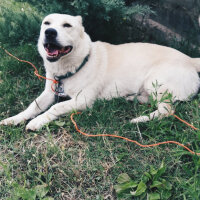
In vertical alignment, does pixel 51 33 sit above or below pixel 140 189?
above

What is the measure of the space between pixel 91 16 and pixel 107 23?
356 millimetres

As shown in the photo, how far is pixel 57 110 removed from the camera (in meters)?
2.49

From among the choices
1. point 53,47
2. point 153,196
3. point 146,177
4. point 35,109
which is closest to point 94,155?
point 146,177

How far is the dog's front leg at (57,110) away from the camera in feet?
7.77

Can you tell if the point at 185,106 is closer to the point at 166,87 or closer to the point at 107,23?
the point at 166,87

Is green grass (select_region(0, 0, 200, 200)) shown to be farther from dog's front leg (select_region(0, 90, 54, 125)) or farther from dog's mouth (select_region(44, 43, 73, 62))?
dog's mouth (select_region(44, 43, 73, 62))

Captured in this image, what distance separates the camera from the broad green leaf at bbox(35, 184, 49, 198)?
69.9 inches

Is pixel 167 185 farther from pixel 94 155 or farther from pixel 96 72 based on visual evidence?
pixel 96 72

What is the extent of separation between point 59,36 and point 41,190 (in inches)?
55.7

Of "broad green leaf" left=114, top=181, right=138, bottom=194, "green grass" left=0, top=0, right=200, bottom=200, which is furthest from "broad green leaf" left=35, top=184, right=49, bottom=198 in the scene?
"broad green leaf" left=114, top=181, right=138, bottom=194

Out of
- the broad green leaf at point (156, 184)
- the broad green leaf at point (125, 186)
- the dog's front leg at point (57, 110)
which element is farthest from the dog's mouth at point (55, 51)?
the broad green leaf at point (156, 184)

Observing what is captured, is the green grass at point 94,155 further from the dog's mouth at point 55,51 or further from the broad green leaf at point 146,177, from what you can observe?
the dog's mouth at point 55,51

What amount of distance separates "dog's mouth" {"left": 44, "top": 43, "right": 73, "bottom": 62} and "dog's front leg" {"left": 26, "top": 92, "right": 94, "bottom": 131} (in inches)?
19.5

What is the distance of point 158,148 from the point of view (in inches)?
82.3
